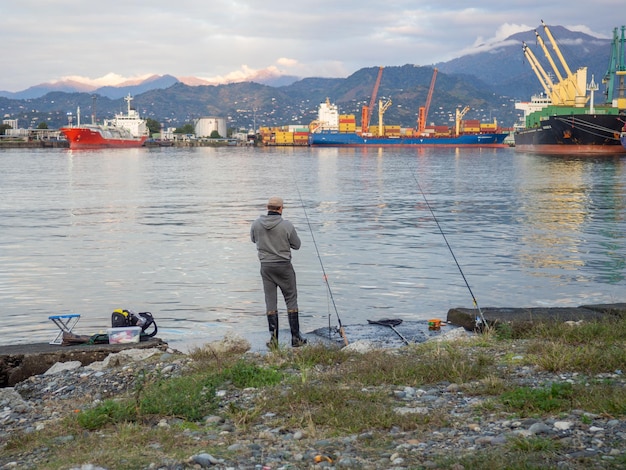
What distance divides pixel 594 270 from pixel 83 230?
1417cm

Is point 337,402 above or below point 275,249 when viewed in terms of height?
below

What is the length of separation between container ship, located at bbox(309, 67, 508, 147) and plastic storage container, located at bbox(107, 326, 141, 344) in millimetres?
164710

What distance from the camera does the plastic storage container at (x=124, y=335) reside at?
8.84 metres

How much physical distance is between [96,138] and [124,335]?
14413 centimetres

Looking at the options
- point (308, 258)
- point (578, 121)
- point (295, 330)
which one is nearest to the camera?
point (295, 330)

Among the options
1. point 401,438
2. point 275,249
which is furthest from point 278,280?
point 401,438

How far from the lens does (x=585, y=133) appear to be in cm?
8781

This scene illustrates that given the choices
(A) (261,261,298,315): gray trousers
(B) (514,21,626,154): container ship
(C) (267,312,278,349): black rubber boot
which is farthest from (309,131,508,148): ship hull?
(A) (261,261,298,315): gray trousers

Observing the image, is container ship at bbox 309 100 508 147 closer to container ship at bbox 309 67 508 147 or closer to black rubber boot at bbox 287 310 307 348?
container ship at bbox 309 67 508 147

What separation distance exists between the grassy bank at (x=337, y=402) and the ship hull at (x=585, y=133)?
84.1m

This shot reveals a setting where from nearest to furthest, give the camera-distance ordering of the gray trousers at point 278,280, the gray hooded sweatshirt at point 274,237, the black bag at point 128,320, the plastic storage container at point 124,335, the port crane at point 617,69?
the gray hooded sweatshirt at point 274,237
the gray trousers at point 278,280
the plastic storage container at point 124,335
the black bag at point 128,320
the port crane at point 617,69

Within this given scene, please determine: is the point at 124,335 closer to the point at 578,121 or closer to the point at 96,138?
the point at 578,121

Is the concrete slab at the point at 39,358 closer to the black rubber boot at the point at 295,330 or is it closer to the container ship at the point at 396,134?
the black rubber boot at the point at 295,330

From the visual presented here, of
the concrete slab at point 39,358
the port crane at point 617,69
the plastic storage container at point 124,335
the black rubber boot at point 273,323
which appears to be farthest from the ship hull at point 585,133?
the concrete slab at point 39,358
